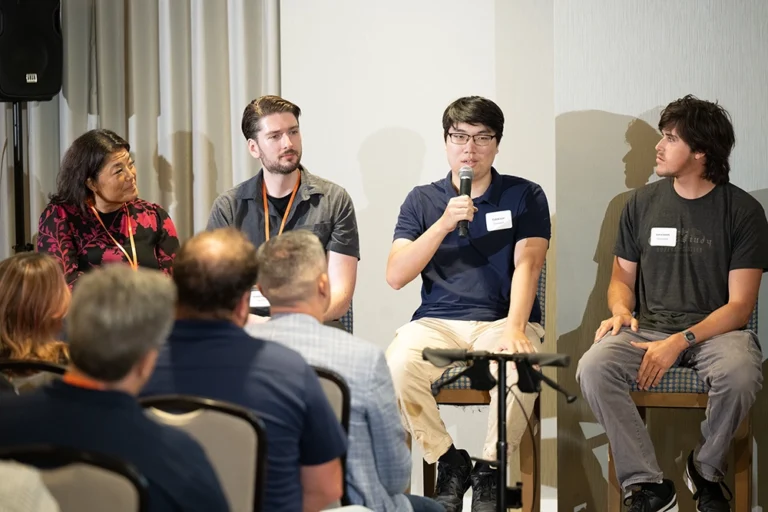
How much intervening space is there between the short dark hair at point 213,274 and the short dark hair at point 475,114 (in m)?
1.95

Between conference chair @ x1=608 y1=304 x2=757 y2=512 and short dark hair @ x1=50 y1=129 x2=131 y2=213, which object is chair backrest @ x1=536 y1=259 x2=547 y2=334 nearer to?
conference chair @ x1=608 y1=304 x2=757 y2=512

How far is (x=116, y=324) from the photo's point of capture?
1467 mm

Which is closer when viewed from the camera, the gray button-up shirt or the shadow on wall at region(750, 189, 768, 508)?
the shadow on wall at region(750, 189, 768, 508)

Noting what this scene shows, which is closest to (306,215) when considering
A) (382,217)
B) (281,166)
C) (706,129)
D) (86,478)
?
(281,166)

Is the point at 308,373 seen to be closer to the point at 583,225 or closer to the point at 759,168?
the point at 583,225

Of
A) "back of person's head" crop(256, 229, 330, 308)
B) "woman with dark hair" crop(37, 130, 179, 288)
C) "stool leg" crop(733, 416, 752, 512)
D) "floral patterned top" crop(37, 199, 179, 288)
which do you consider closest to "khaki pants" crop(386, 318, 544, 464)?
"stool leg" crop(733, 416, 752, 512)

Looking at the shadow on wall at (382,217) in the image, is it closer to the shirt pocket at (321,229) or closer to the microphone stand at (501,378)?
the shirt pocket at (321,229)

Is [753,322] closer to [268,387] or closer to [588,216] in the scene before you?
[588,216]

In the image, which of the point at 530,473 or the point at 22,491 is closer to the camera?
the point at 22,491

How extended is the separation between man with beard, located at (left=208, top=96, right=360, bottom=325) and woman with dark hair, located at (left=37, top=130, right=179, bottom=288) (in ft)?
1.14

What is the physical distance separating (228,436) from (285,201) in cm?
234

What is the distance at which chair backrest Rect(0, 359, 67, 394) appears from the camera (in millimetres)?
1946

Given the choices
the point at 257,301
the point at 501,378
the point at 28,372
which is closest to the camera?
the point at 28,372

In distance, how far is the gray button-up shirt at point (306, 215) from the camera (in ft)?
12.6
